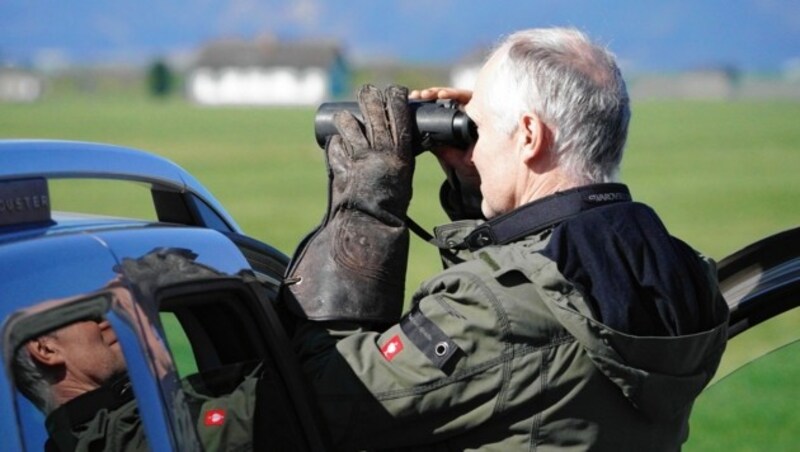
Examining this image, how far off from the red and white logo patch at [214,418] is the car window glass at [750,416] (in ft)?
9.27

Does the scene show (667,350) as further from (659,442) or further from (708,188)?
(708,188)

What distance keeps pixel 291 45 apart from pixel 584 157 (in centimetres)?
15349

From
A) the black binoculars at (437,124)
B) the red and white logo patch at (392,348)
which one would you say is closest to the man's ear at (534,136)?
the black binoculars at (437,124)

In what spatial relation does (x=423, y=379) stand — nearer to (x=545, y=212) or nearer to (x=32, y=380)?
(x=545, y=212)

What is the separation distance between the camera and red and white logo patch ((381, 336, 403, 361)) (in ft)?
7.70

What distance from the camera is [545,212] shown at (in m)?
2.53

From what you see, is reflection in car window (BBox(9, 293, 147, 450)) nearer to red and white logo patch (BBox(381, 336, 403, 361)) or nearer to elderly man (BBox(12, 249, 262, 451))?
elderly man (BBox(12, 249, 262, 451))

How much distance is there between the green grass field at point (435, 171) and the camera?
20469 mm

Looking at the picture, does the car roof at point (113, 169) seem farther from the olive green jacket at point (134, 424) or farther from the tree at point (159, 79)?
the tree at point (159, 79)

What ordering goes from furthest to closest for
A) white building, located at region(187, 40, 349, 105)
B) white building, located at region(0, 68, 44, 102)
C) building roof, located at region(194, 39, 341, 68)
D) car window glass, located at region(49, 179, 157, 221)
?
building roof, located at region(194, 39, 341, 68)
white building, located at region(187, 40, 349, 105)
white building, located at region(0, 68, 44, 102)
car window glass, located at region(49, 179, 157, 221)

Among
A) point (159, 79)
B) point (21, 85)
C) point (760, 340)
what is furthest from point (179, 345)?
point (21, 85)

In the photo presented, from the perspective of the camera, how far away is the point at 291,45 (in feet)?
506

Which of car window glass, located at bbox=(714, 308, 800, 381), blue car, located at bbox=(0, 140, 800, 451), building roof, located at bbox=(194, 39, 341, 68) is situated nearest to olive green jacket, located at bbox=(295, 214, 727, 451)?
blue car, located at bbox=(0, 140, 800, 451)

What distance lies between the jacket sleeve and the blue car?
0.20ft
